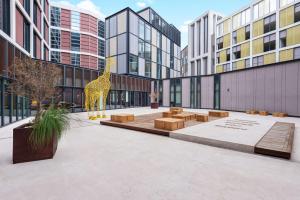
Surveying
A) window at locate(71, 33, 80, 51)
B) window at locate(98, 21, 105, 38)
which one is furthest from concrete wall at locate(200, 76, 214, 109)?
window at locate(98, 21, 105, 38)

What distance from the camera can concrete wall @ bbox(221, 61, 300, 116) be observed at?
14070mm

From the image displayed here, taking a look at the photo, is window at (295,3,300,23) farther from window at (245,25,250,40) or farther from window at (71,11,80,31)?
window at (71,11,80,31)

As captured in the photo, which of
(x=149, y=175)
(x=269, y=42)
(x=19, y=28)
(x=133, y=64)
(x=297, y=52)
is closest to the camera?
(x=149, y=175)

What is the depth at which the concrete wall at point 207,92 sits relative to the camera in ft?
72.0

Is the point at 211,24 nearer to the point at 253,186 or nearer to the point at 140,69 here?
the point at 140,69

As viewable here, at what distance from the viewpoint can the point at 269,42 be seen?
3109 centimetres

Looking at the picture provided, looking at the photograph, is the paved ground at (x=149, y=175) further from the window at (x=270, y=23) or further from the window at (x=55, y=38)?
the window at (x=55, y=38)

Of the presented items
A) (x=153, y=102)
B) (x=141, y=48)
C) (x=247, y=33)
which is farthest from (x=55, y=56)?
(x=247, y=33)

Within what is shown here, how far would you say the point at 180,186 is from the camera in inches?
118

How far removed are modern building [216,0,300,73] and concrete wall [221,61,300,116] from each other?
1681cm

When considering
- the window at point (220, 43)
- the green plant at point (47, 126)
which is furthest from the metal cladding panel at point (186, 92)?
the window at point (220, 43)

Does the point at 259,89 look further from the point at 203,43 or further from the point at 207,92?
the point at 203,43

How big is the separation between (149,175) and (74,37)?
47579mm

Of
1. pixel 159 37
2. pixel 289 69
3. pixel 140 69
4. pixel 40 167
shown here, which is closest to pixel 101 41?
pixel 159 37
